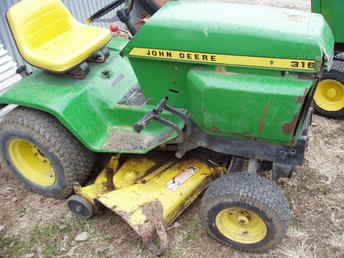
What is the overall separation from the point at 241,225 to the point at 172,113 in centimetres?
75

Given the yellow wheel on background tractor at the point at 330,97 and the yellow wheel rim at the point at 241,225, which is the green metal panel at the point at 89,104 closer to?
the yellow wheel rim at the point at 241,225

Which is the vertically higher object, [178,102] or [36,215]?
[178,102]

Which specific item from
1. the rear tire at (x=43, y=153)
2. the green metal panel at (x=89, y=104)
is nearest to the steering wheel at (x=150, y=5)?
the green metal panel at (x=89, y=104)

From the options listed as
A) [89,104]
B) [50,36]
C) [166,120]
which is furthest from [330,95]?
[50,36]

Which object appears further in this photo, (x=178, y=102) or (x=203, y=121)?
(x=178, y=102)

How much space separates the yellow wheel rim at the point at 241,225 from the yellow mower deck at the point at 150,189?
0.85ft

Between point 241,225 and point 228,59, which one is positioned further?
point 241,225

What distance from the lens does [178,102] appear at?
229cm

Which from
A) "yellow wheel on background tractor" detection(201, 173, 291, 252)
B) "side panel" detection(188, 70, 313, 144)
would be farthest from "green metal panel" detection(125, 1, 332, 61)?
"yellow wheel on background tractor" detection(201, 173, 291, 252)

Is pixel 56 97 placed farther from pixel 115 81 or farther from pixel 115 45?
pixel 115 45

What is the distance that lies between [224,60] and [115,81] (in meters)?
0.91

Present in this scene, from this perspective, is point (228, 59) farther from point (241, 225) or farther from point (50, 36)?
point (50, 36)

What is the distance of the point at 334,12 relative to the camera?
3.15m

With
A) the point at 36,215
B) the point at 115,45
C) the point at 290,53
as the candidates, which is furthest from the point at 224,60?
the point at 36,215
